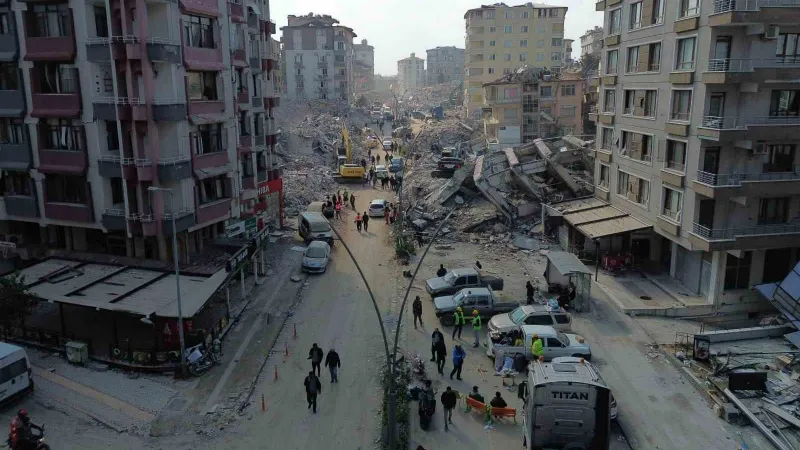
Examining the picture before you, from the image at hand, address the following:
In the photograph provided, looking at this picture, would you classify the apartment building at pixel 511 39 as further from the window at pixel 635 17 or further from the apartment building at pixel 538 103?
the window at pixel 635 17

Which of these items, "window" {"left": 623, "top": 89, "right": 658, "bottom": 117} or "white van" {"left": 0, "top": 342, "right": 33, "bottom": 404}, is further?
"window" {"left": 623, "top": 89, "right": 658, "bottom": 117}

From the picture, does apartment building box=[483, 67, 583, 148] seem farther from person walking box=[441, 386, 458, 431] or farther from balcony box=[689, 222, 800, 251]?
person walking box=[441, 386, 458, 431]

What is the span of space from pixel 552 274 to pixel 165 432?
2143 centimetres

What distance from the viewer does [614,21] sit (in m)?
39.2

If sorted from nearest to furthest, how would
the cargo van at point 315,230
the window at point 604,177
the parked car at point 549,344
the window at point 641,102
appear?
the parked car at point 549,344 → the window at point 641,102 → the window at point 604,177 → the cargo van at point 315,230

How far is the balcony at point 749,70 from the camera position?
2769cm

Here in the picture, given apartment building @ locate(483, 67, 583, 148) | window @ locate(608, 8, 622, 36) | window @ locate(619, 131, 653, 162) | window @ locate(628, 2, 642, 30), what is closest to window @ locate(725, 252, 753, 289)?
window @ locate(619, 131, 653, 162)

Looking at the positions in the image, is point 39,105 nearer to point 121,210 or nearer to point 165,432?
point 121,210

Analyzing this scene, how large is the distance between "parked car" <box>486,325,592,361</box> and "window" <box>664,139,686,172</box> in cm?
1213

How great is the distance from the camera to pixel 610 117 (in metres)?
39.4

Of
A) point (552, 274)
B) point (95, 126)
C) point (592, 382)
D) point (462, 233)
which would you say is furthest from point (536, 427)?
point (462, 233)

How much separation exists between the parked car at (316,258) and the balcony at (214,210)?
6.37 metres

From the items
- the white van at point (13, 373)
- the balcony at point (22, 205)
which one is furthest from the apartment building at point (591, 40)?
the white van at point (13, 373)

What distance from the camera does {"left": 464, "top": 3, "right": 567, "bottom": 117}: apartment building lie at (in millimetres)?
99250
